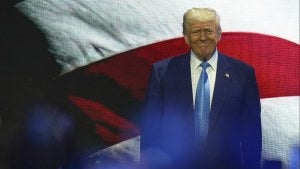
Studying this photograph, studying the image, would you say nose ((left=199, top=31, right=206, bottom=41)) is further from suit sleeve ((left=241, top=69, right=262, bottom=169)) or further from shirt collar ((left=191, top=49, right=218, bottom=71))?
suit sleeve ((left=241, top=69, right=262, bottom=169))

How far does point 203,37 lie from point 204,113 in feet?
0.82

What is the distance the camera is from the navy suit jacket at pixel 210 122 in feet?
5.31

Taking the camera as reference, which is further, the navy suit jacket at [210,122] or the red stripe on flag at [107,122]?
the red stripe on flag at [107,122]

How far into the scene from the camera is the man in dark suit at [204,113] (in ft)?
5.31

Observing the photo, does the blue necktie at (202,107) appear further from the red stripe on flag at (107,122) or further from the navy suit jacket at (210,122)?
the red stripe on flag at (107,122)

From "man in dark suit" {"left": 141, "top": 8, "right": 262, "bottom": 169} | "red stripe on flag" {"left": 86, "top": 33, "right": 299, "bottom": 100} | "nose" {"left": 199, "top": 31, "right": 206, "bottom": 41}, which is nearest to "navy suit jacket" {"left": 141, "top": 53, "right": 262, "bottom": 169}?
"man in dark suit" {"left": 141, "top": 8, "right": 262, "bottom": 169}

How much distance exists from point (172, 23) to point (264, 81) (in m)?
0.42

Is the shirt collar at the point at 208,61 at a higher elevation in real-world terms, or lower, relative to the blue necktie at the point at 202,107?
higher

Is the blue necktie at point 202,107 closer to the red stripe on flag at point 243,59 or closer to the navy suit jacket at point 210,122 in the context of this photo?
the navy suit jacket at point 210,122

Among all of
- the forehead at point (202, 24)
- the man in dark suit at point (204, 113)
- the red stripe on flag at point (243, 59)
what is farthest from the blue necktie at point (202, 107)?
the red stripe on flag at point (243, 59)

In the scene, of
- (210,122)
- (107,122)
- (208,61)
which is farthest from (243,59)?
(107,122)

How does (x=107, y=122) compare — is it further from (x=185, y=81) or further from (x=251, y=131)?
(x=251, y=131)

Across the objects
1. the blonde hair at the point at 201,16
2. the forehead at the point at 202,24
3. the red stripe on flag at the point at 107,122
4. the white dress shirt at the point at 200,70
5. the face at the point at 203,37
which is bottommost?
the red stripe on flag at the point at 107,122

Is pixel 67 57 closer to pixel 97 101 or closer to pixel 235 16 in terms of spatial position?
pixel 97 101
